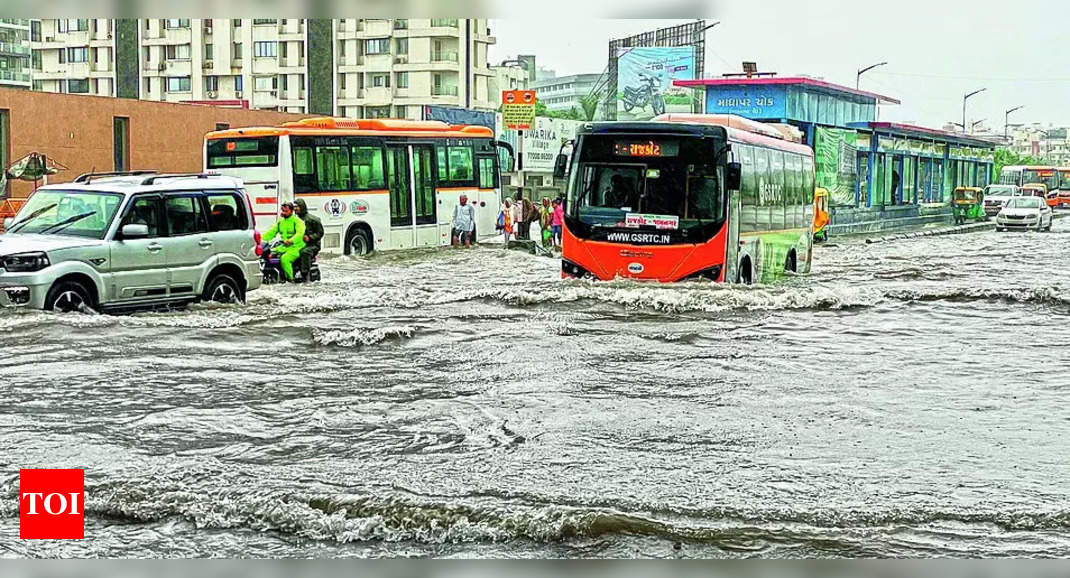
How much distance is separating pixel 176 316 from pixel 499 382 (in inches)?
205

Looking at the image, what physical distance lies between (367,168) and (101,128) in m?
11.6

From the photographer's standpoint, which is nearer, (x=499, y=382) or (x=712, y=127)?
(x=499, y=382)

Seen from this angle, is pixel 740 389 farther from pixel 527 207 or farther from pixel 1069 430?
pixel 527 207

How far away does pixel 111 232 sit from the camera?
1558cm

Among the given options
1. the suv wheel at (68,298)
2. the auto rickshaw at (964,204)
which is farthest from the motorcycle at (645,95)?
the suv wheel at (68,298)

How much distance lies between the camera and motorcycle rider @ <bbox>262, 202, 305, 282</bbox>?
21.5m

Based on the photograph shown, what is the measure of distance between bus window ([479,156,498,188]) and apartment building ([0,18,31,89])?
6595cm

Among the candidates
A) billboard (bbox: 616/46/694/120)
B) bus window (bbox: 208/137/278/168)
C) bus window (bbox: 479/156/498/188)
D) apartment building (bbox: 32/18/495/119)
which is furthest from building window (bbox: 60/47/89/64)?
bus window (bbox: 208/137/278/168)

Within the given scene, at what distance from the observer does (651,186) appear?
782 inches

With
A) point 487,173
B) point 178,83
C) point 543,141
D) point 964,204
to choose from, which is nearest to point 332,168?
point 487,173

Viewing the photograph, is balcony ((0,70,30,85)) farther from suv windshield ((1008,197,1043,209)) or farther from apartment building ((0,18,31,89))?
suv windshield ((1008,197,1043,209))

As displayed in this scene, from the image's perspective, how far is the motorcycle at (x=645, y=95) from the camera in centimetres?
8440

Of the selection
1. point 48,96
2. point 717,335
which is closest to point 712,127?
point 717,335

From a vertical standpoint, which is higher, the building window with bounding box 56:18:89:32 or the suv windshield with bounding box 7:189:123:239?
the building window with bounding box 56:18:89:32
